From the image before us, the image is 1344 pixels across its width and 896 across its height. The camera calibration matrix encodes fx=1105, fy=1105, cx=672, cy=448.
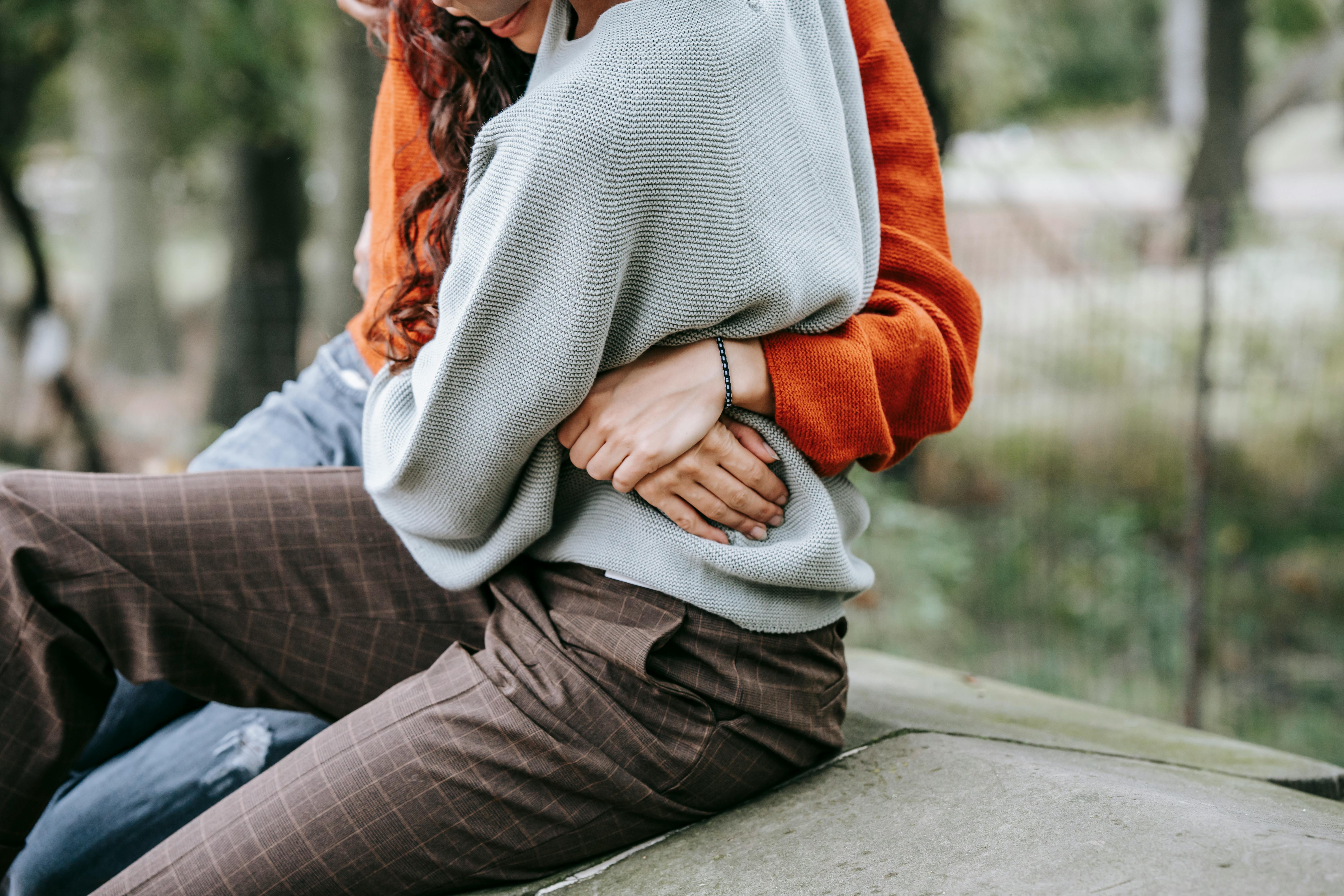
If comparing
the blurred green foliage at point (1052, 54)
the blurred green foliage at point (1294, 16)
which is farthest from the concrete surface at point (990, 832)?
the blurred green foliage at point (1294, 16)

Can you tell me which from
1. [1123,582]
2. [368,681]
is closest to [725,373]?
[368,681]

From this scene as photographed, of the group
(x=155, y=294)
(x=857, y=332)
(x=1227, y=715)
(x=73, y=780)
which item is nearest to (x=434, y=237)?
(x=857, y=332)

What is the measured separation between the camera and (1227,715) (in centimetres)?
463

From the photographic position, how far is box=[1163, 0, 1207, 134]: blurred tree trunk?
9.95 meters

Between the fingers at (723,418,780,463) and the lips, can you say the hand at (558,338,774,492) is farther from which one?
the lips

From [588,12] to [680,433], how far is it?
520 millimetres

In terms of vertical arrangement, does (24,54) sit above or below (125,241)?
above

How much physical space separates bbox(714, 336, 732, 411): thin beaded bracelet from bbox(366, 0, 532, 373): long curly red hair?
39 centimetres

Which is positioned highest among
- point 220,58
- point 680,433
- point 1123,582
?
point 220,58

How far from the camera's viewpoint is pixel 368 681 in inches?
61.1

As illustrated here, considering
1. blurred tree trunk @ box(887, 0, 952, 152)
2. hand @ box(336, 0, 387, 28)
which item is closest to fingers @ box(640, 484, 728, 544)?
hand @ box(336, 0, 387, 28)

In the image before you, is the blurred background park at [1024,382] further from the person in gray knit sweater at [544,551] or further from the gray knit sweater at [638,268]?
the gray knit sweater at [638,268]

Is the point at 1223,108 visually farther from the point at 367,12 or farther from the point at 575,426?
the point at 575,426

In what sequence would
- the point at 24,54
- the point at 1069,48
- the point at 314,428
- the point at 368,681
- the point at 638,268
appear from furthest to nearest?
the point at 1069,48 < the point at 24,54 < the point at 314,428 < the point at 368,681 < the point at 638,268
